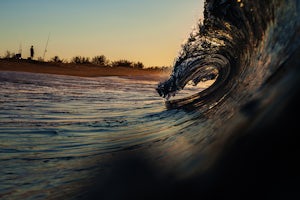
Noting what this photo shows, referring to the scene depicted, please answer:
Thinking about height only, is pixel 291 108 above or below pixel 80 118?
above

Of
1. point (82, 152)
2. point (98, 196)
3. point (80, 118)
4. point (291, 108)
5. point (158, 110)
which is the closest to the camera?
point (291, 108)

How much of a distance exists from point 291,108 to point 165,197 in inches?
27.0

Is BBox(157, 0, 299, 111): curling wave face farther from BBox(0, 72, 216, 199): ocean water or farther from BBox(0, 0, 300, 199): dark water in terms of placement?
BBox(0, 72, 216, 199): ocean water

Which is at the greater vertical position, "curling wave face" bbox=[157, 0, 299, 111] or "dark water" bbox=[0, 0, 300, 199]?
"curling wave face" bbox=[157, 0, 299, 111]

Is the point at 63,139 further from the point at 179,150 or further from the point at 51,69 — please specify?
the point at 51,69

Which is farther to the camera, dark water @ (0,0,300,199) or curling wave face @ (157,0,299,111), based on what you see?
curling wave face @ (157,0,299,111)

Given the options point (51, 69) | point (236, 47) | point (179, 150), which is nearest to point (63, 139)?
point (179, 150)

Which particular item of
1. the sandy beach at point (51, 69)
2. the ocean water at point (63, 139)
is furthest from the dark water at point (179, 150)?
the sandy beach at point (51, 69)

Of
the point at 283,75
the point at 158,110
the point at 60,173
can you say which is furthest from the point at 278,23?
the point at 158,110

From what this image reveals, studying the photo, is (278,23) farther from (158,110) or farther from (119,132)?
(158,110)

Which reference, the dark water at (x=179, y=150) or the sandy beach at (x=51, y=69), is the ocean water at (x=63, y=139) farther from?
the sandy beach at (x=51, y=69)

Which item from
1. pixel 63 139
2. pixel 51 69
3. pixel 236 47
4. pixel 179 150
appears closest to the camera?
pixel 179 150

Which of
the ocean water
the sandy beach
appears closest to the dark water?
the ocean water

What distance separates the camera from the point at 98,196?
2100mm
